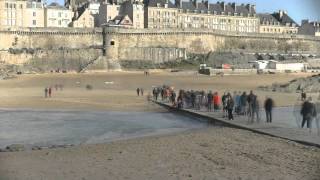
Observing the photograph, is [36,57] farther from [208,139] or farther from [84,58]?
[208,139]

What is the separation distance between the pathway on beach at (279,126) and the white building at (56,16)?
262 ft

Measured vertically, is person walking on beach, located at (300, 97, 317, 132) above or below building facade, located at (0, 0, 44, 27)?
below

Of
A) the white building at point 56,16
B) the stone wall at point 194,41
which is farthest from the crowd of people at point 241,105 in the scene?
the white building at point 56,16

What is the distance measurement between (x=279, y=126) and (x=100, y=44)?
68.7 meters

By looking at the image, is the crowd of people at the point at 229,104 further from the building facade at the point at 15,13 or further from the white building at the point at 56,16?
the white building at the point at 56,16

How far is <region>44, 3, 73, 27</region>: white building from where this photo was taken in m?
99.8

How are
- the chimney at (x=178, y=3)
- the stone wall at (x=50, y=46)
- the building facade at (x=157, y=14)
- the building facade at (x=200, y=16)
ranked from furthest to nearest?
1. the chimney at (x=178, y=3)
2. the building facade at (x=200, y=16)
3. the building facade at (x=157, y=14)
4. the stone wall at (x=50, y=46)

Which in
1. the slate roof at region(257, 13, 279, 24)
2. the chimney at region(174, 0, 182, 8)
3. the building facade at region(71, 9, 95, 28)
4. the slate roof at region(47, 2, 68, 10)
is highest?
the chimney at region(174, 0, 182, 8)

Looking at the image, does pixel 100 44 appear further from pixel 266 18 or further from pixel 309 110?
pixel 309 110

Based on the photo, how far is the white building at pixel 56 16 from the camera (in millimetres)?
99812

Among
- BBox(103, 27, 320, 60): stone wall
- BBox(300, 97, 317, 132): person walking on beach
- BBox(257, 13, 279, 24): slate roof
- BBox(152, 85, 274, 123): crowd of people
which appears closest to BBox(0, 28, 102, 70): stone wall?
BBox(103, 27, 320, 60): stone wall

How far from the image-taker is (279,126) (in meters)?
17.9

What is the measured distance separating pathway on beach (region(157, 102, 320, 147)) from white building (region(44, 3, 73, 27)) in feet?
262

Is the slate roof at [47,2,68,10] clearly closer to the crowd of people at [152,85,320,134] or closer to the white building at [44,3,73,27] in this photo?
the white building at [44,3,73,27]
